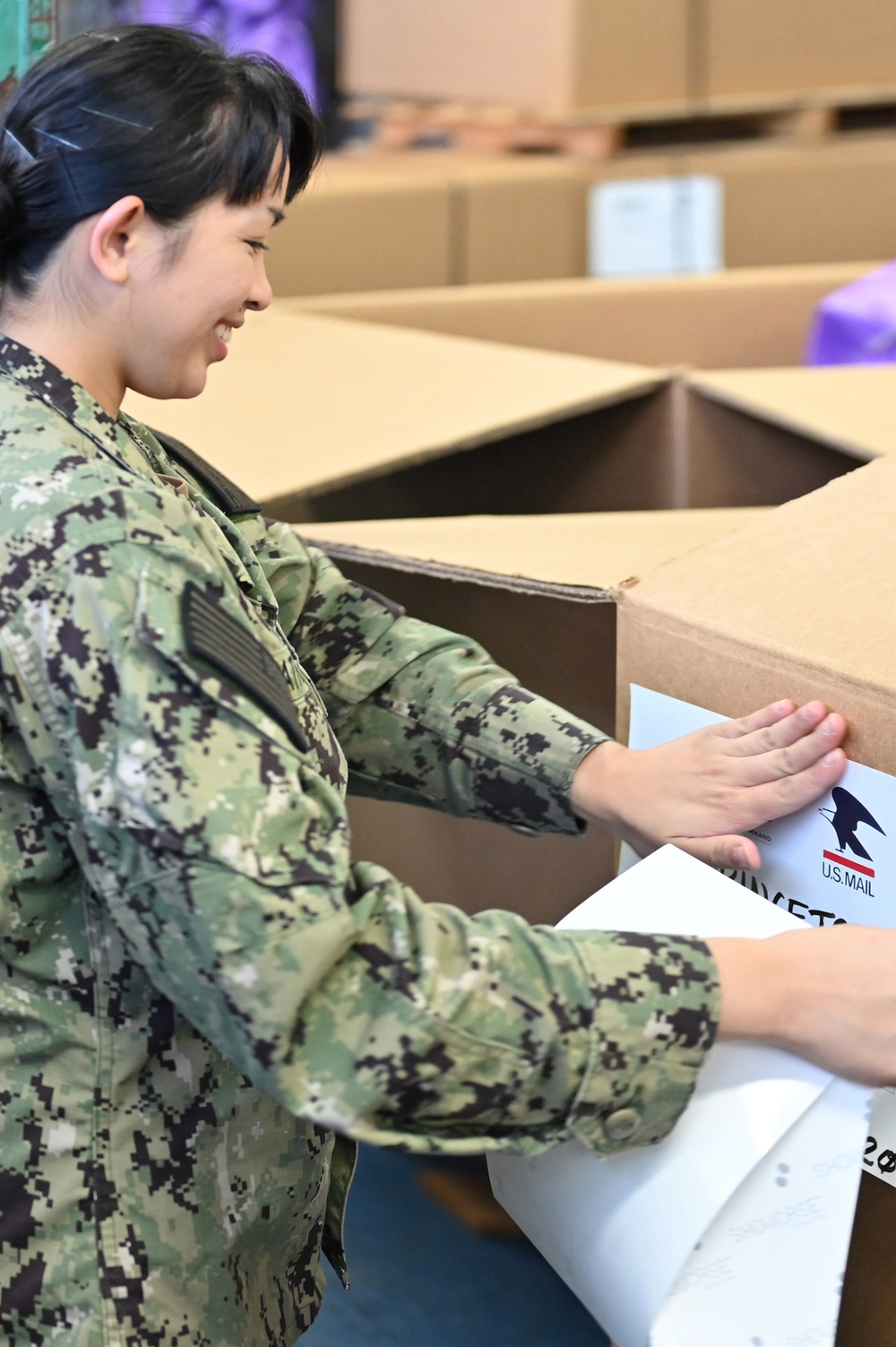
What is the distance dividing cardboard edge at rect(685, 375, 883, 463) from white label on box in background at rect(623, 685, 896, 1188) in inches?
12.6

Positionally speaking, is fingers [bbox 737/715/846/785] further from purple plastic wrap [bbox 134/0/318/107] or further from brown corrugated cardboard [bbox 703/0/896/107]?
purple plastic wrap [bbox 134/0/318/107]

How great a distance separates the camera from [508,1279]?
1.30 metres

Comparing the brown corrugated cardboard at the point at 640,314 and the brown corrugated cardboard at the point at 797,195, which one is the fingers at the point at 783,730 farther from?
the brown corrugated cardboard at the point at 797,195

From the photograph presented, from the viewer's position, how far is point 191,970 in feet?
1.62

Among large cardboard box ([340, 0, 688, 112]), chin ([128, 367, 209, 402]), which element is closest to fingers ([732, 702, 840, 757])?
chin ([128, 367, 209, 402])

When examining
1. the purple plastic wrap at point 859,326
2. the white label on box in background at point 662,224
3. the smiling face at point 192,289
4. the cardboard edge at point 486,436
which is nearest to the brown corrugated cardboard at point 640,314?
the purple plastic wrap at point 859,326

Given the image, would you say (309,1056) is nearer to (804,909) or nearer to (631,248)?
(804,909)

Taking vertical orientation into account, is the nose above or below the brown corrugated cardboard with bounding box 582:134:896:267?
above

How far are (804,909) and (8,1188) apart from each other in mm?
399

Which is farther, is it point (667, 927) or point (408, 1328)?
point (408, 1328)

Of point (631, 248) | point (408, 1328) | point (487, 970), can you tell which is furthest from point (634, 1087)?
point (631, 248)

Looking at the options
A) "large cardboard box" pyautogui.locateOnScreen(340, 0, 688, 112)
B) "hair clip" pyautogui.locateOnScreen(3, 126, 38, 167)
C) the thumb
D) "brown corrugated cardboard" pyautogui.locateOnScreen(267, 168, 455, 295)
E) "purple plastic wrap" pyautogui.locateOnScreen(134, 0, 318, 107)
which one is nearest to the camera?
"hair clip" pyautogui.locateOnScreen(3, 126, 38, 167)

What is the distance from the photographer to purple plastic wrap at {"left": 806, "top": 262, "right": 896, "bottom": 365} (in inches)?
56.8

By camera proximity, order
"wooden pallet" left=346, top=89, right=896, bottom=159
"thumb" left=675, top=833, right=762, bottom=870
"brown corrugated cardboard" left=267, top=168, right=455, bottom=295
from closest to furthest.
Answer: "thumb" left=675, top=833, right=762, bottom=870
"brown corrugated cardboard" left=267, top=168, right=455, bottom=295
"wooden pallet" left=346, top=89, right=896, bottom=159
